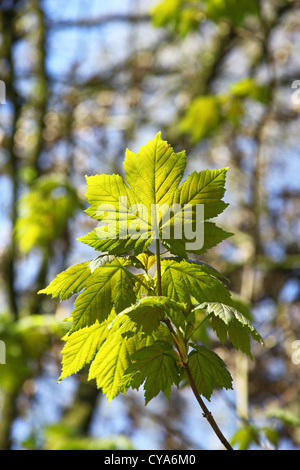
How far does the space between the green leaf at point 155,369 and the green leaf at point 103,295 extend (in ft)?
Answer: 0.22

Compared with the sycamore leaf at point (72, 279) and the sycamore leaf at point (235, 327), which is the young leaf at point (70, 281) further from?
the sycamore leaf at point (235, 327)

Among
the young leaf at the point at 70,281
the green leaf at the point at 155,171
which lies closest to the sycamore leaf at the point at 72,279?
the young leaf at the point at 70,281

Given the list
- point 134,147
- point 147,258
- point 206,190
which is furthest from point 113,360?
point 134,147

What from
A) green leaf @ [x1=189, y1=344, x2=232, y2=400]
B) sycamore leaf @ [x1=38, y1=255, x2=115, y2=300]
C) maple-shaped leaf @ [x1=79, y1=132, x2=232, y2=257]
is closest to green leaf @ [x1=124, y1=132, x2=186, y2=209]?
maple-shaped leaf @ [x1=79, y1=132, x2=232, y2=257]

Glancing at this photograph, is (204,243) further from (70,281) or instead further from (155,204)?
(70,281)

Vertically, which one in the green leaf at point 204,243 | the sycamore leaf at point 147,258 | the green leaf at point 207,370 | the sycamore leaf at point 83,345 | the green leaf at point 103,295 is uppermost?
the green leaf at point 204,243

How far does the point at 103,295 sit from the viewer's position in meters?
0.63

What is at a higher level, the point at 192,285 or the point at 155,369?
the point at 192,285

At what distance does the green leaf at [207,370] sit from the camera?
63 centimetres

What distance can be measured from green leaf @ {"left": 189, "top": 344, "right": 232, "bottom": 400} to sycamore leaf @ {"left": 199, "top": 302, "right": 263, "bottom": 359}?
29mm

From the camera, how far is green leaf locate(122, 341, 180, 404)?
62 cm

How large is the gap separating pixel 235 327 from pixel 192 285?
0.08m

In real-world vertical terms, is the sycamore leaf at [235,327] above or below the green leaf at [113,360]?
above
